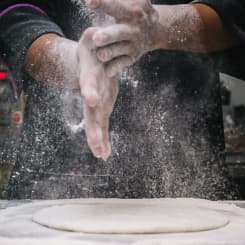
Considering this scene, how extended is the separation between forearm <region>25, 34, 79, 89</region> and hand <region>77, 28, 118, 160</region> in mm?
248

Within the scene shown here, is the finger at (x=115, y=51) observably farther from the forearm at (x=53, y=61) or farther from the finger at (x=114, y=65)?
the forearm at (x=53, y=61)

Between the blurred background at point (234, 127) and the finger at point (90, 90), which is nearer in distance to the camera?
the finger at point (90, 90)

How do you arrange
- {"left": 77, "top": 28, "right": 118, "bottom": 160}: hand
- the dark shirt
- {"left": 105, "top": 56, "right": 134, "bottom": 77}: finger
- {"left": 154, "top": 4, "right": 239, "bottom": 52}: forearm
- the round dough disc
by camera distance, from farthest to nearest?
the dark shirt → {"left": 154, "top": 4, "right": 239, "bottom": 52}: forearm → {"left": 105, "top": 56, "right": 134, "bottom": 77}: finger → {"left": 77, "top": 28, "right": 118, "bottom": 160}: hand → the round dough disc

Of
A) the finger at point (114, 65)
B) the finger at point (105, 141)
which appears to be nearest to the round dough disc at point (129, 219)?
the finger at point (105, 141)

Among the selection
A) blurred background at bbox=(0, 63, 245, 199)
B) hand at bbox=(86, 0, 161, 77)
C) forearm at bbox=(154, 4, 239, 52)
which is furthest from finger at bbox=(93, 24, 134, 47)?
blurred background at bbox=(0, 63, 245, 199)

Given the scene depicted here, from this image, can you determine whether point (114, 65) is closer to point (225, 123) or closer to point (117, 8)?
point (117, 8)

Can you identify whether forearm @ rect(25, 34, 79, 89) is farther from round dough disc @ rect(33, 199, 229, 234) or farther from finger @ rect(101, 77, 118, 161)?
round dough disc @ rect(33, 199, 229, 234)

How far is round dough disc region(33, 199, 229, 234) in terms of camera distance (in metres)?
0.74

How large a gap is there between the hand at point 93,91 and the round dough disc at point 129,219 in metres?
0.12

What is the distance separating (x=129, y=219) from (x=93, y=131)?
189mm

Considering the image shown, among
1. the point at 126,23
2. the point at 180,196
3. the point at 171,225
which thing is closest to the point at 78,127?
the point at 180,196

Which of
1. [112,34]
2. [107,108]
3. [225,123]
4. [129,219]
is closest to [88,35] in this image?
[112,34]

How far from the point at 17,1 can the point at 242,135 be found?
2.56 ft

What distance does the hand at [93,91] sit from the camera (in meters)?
0.84
